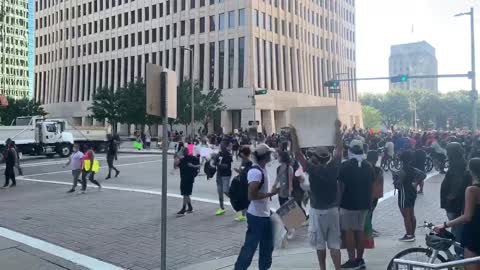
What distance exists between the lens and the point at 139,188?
1520cm

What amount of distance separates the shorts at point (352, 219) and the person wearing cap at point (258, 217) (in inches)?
45.8

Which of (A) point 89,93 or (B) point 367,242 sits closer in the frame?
(B) point 367,242

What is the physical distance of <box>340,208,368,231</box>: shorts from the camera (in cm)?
595

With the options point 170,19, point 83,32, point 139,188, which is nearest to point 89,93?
point 83,32

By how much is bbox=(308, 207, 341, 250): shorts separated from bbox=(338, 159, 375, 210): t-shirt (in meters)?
0.66

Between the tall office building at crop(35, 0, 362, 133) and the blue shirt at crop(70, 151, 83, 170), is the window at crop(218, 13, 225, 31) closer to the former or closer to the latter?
the tall office building at crop(35, 0, 362, 133)

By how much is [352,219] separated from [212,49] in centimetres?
5374

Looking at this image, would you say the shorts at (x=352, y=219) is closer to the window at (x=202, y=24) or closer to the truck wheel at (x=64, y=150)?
the truck wheel at (x=64, y=150)

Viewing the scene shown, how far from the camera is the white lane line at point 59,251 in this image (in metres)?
6.48

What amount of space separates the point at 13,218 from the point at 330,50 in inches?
2666

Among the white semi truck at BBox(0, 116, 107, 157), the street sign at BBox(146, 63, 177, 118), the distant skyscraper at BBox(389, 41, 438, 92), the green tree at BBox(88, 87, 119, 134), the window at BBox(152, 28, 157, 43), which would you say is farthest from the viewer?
the distant skyscraper at BBox(389, 41, 438, 92)

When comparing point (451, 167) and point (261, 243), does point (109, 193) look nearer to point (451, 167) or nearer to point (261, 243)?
→ point (261, 243)

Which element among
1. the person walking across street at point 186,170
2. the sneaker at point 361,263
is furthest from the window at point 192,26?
the sneaker at point 361,263

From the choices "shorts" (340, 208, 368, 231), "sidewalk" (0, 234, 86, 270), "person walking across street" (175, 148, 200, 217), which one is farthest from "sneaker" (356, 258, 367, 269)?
"person walking across street" (175, 148, 200, 217)
